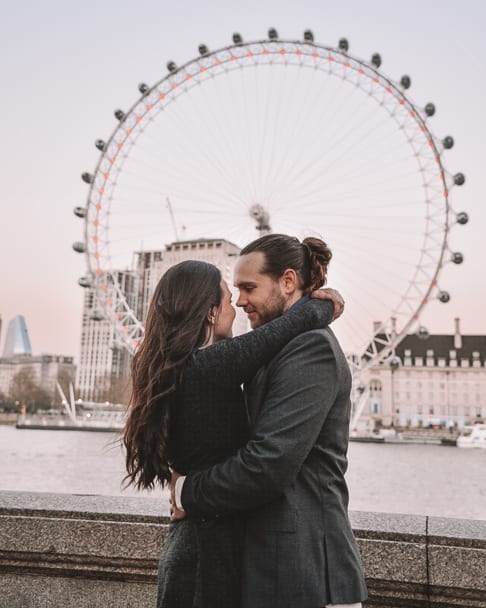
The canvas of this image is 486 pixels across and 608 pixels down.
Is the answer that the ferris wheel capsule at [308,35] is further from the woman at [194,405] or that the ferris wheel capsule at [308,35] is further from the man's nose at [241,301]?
the woman at [194,405]

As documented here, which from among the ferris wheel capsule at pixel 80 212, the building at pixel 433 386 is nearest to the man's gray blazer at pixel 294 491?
the ferris wheel capsule at pixel 80 212

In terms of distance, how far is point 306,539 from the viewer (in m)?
2.30

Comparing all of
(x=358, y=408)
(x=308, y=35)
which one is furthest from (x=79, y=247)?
(x=358, y=408)

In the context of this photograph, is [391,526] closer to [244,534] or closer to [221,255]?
[244,534]

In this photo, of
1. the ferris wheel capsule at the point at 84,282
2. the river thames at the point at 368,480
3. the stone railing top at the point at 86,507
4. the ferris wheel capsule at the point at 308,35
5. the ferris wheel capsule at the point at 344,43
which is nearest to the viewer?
the stone railing top at the point at 86,507

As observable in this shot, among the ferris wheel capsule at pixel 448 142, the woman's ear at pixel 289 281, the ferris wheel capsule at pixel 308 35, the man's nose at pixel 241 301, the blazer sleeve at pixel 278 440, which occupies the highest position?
the ferris wheel capsule at pixel 308 35

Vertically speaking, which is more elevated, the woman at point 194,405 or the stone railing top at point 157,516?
the woman at point 194,405

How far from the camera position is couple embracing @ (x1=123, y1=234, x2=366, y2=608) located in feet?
7.48

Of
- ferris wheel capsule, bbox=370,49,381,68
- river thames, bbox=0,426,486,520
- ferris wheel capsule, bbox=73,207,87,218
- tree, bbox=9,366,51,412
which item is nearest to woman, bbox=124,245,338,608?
river thames, bbox=0,426,486,520

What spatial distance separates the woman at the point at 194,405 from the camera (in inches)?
93.9

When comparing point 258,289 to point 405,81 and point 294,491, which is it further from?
→ point 405,81

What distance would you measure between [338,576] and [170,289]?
1.14 m

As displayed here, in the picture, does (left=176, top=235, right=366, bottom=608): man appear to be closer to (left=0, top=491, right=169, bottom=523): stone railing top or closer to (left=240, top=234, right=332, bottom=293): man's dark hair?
(left=240, top=234, right=332, bottom=293): man's dark hair

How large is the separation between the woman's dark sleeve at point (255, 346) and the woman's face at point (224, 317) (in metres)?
0.14
